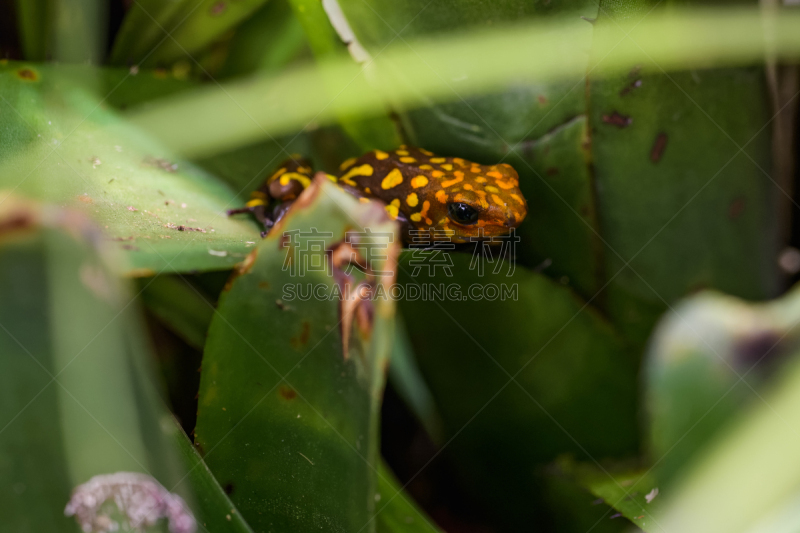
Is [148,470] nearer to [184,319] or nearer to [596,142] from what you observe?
[184,319]

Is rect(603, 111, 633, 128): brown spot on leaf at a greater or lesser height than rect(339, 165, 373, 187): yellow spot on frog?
greater

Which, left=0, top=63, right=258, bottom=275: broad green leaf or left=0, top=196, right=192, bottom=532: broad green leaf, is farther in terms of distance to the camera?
left=0, top=63, right=258, bottom=275: broad green leaf

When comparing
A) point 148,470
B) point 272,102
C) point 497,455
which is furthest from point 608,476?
point 272,102

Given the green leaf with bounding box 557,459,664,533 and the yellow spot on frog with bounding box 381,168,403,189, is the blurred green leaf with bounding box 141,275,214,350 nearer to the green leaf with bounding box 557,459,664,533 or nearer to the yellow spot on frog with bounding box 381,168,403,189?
the yellow spot on frog with bounding box 381,168,403,189

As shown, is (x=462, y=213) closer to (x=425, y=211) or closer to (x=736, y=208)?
(x=425, y=211)

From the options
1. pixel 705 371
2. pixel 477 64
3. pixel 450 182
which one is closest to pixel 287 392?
pixel 705 371

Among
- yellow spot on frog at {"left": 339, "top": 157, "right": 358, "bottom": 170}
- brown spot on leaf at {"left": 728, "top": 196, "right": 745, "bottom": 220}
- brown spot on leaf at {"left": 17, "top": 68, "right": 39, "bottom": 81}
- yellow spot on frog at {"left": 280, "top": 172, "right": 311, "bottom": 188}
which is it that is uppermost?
brown spot on leaf at {"left": 17, "top": 68, "right": 39, "bottom": 81}

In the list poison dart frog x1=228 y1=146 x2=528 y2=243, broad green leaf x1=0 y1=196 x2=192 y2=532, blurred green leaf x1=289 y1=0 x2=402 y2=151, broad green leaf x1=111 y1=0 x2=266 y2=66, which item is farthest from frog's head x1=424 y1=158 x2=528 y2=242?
broad green leaf x1=0 y1=196 x2=192 y2=532

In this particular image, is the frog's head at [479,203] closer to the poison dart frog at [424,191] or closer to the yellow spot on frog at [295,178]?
the poison dart frog at [424,191]
